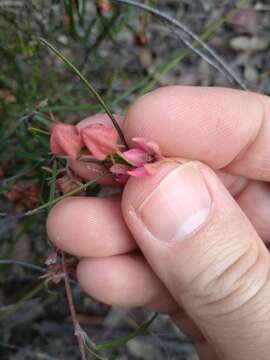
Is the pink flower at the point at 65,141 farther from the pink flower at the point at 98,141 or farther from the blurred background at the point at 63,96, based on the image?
the blurred background at the point at 63,96

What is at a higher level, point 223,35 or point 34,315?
point 223,35

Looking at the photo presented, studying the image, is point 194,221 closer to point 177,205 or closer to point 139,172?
point 177,205

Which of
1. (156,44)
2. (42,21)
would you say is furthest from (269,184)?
(156,44)

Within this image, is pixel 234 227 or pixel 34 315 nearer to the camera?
pixel 234 227

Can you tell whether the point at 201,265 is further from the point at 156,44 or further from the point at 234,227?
the point at 156,44

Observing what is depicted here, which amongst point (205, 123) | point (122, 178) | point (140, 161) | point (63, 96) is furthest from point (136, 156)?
point (63, 96)

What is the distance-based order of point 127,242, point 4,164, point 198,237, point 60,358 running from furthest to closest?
point 60,358
point 4,164
point 127,242
point 198,237

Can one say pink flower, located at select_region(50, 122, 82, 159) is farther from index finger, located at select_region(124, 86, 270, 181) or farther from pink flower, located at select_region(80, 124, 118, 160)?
index finger, located at select_region(124, 86, 270, 181)
